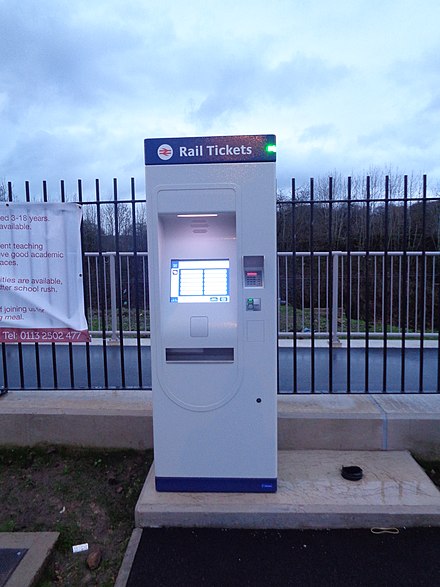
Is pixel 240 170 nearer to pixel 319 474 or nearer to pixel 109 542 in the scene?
pixel 319 474

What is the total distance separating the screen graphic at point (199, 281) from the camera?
2.88 meters

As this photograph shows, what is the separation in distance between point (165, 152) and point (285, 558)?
2.62 m

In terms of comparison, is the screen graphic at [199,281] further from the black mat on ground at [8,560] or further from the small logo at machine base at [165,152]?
the black mat on ground at [8,560]

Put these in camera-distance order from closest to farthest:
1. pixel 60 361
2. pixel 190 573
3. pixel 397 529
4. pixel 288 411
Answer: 1. pixel 190 573
2. pixel 397 529
3. pixel 288 411
4. pixel 60 361

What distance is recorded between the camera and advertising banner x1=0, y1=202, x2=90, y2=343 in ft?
12.0

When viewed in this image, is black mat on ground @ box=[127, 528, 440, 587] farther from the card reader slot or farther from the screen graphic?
the screen graphic

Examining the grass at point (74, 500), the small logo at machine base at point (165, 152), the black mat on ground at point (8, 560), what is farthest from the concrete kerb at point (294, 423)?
the small logo at machine base at point (165, 152)

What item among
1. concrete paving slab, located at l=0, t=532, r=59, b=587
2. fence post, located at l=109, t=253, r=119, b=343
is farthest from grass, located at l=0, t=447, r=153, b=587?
fence post, located at l=109, t=253, r=119, b=343

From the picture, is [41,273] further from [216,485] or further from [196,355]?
[216,485]

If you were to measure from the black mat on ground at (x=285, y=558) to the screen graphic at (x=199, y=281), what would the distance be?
1.51 meters

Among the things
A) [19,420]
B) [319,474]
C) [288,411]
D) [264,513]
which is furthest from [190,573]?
[19,420]

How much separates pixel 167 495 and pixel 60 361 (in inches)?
124

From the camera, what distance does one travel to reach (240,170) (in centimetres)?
282

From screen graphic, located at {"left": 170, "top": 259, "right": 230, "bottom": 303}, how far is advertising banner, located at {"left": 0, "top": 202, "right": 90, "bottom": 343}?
1175mm
